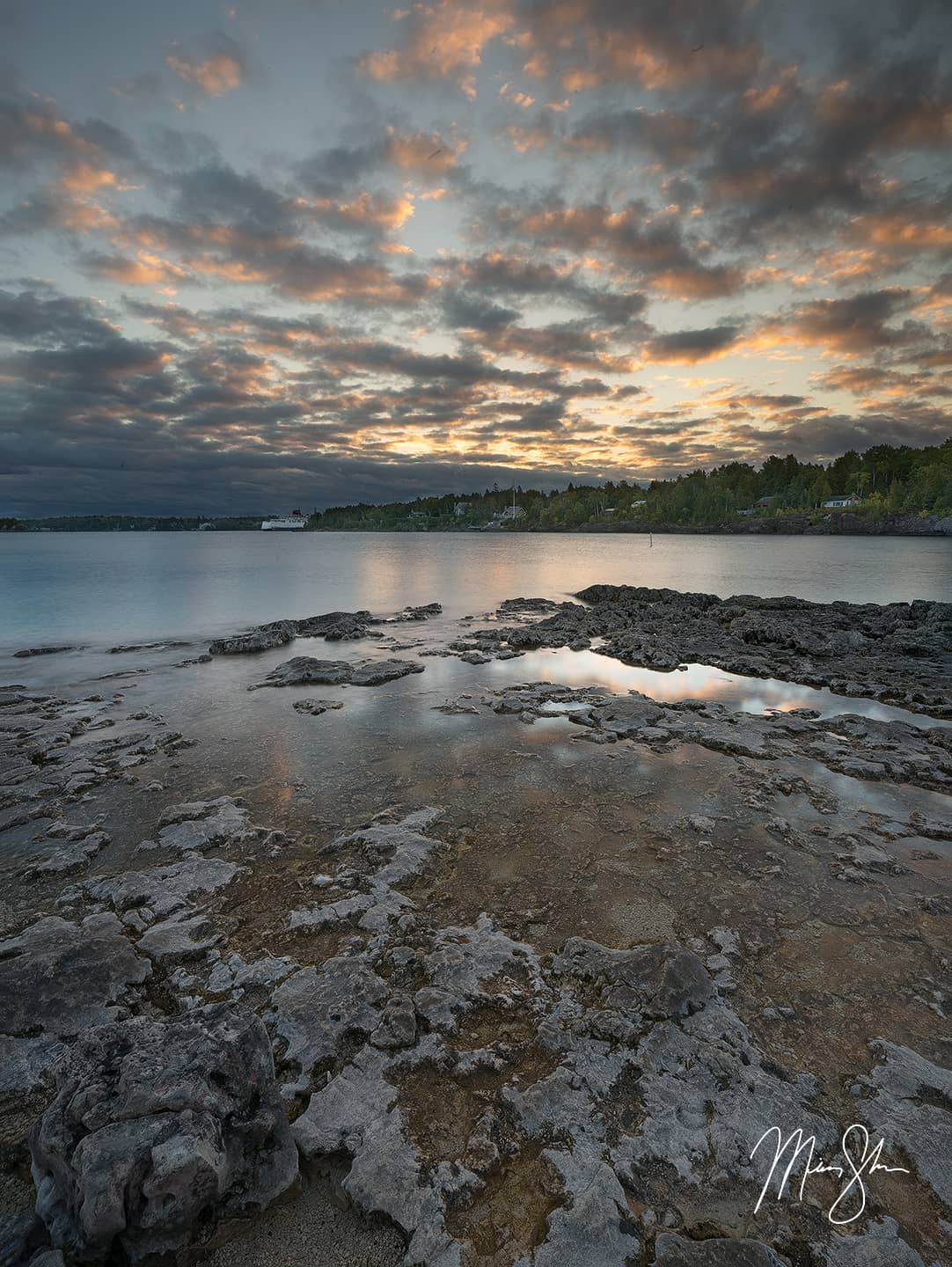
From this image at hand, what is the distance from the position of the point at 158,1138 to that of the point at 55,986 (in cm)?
203

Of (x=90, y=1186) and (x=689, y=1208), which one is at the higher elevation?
(x=90, y=1186)

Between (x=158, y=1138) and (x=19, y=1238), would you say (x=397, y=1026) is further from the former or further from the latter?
(x=19, y=1238)

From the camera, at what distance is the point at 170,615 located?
2670 centimetres

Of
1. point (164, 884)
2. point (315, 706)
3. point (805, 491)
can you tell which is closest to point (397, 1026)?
point (164, 884)

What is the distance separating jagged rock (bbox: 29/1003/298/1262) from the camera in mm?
2330

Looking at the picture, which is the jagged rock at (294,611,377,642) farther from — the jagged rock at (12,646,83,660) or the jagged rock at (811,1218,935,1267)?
the jagged rock at (811,1218,935,1267)

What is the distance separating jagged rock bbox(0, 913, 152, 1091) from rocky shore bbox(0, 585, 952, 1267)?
0.07 feet

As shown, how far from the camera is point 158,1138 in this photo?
246cm

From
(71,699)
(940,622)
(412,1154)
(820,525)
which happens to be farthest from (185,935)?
(820,525)

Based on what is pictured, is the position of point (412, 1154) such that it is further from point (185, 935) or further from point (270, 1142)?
point (185, 935)

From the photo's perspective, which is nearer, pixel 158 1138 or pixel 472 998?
pixel 158 1138

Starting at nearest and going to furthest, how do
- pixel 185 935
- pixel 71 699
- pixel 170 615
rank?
pixel 185 935 → pixel 71 699 → pixel 170 615

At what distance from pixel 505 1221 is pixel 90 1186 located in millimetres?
1804

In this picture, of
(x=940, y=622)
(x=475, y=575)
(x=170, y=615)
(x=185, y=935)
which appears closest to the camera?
(x=185, y=935)
